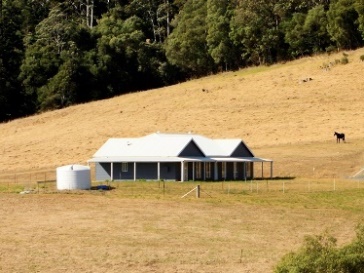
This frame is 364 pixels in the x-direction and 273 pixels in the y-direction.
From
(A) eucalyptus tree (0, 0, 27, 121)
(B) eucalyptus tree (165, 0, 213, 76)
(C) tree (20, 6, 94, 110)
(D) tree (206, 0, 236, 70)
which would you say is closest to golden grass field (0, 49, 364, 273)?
(D) tree (206, 0, 236, 70)

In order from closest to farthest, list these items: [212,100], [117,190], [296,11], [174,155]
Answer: [117,190], [174,155], [212,100], [296,11]

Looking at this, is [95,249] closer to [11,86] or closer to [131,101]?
[131,101]

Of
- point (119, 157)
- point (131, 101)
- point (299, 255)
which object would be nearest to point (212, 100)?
point (131, 101)

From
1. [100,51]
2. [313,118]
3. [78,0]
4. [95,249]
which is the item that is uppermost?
[78,0]

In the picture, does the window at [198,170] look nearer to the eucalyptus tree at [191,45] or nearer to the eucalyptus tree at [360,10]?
the eucalyptus tree at [360,10]

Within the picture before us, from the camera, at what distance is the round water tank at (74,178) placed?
60.1m

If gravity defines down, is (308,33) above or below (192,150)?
above

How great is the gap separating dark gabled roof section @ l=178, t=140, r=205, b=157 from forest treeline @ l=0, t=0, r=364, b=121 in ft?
155

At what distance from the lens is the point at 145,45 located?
426ft

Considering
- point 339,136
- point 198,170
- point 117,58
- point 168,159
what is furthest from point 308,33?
point 168,159

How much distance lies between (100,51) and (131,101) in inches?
651

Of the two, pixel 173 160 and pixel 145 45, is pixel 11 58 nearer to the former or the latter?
pixel 145 45

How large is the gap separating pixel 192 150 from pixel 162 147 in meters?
2.34

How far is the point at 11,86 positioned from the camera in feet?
397
